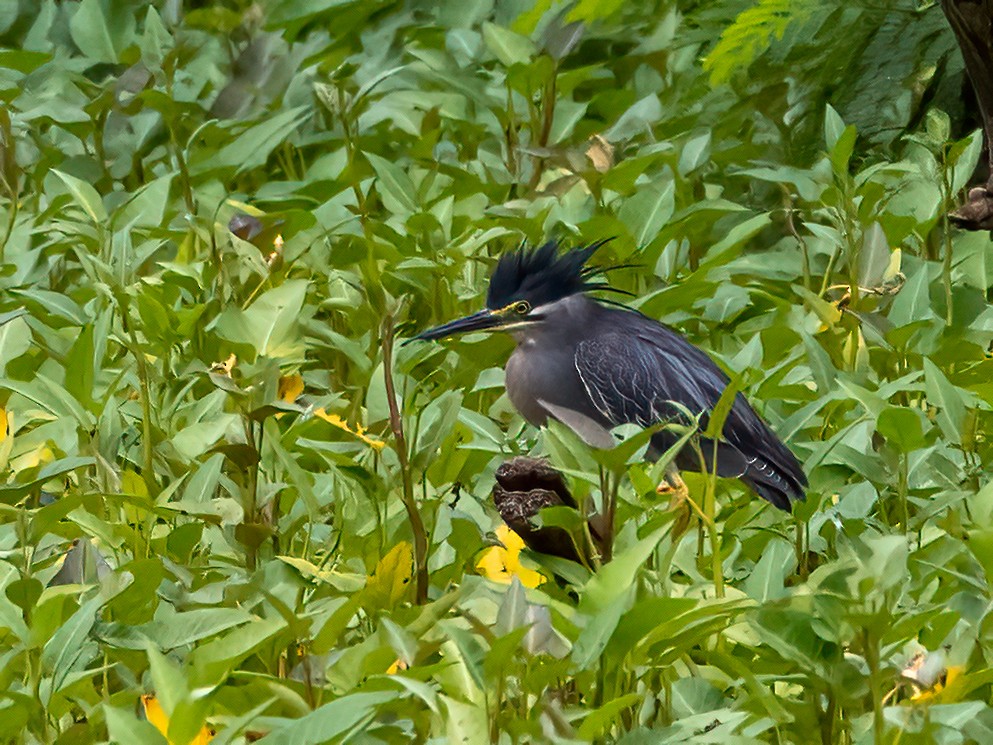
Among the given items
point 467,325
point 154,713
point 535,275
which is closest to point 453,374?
point 467,325

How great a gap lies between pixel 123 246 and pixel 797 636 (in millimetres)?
2478

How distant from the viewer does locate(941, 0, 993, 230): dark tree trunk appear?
434cm

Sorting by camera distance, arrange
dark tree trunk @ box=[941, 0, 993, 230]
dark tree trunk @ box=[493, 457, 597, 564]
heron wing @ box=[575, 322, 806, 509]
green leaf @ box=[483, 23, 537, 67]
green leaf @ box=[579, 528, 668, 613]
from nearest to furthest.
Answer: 1. green leaf @ box=[579, 528, 668, 613]
2. dark tree trunk @ box=[493, 457, 597, 564]
3. heron wing @ box=[575, 322, 806, 509]
4. dark tree trunk @ box=[941, 0, 993, 230]
5. green leaf @ box=[483, 23, 537, 67]

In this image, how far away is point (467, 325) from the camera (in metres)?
4.27

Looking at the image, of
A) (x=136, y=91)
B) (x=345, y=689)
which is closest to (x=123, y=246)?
(x=136, y=91)

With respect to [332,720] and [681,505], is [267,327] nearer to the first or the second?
[681,505]

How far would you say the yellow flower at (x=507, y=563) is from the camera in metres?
3.02

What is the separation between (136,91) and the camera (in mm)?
5875

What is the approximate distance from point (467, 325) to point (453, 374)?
0.21 meters

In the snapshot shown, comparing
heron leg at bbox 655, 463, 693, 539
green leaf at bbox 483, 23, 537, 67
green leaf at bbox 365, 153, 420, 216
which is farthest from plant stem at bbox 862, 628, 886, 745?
green leaf at bbox 483, 23, 537, 67

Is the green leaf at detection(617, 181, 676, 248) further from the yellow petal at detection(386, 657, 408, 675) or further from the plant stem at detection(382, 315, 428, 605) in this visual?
the yellow petal at detection(386, 657, 408, 675)

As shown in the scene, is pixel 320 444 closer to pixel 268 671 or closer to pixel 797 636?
pixel 268 671

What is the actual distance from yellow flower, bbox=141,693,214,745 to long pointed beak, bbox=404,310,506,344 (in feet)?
4.57

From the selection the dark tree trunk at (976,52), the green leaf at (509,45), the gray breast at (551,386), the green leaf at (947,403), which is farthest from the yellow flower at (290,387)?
the green leaf at (509,45)
